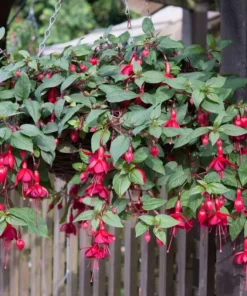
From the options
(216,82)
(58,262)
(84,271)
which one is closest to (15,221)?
(216,82)

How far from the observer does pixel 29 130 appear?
123 centimetres

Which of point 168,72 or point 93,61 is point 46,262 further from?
point 168,72

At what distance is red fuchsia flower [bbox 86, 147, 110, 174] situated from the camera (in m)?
1.16

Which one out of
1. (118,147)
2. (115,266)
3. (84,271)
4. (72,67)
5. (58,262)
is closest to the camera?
(118,147)

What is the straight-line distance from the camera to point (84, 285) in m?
2.59

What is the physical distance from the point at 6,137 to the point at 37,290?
Answer: 1794mm

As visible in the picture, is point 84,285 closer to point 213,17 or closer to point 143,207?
point 143,207

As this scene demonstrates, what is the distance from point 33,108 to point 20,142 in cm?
11

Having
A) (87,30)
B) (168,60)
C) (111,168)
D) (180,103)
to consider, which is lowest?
(111,168)

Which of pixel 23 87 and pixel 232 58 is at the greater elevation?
pixel 232 58

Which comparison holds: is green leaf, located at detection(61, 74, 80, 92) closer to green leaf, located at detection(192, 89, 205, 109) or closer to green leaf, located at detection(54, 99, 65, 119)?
green leaf, located at detection(54, 99, 65, 119)

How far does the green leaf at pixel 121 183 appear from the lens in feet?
3.95

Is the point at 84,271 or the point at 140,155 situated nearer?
the point at 140,155

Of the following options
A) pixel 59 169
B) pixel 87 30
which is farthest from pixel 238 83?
pixel 87 30
